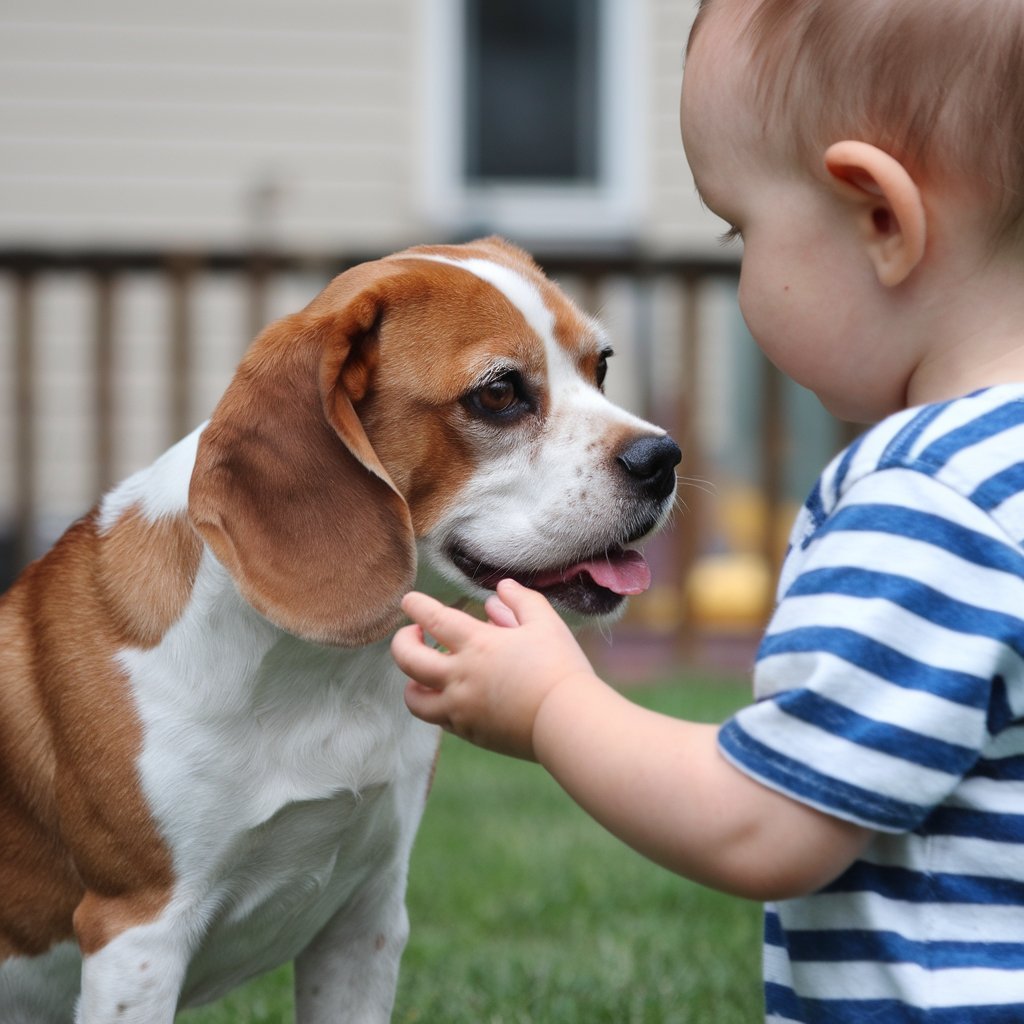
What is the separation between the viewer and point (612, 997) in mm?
3305

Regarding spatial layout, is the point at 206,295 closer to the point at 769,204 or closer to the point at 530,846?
the point at 530,846

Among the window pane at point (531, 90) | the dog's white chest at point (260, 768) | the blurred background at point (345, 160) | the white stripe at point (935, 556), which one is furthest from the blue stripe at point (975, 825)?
the window pane at point (531, 90)

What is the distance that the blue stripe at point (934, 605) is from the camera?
1535 mm

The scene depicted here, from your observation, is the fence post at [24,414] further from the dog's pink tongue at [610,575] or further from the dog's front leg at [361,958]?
the dog's pink tongue at [610,575]

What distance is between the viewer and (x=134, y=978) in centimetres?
237

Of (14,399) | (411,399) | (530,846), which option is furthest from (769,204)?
(14,399)

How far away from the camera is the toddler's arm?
1563 mm

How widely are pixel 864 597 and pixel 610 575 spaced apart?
111cm

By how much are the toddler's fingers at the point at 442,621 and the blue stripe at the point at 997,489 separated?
22.7 inches

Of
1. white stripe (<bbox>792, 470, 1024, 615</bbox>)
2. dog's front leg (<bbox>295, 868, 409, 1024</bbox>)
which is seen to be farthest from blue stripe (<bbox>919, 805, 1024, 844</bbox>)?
dog's front leg (<bbox>295, 868, 409, 1024</bbox>)

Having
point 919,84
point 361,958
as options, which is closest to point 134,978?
point 361,958

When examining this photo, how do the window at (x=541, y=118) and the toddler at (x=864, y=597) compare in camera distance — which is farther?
the window at (x=541, y=118)

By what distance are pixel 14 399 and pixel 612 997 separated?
539cm

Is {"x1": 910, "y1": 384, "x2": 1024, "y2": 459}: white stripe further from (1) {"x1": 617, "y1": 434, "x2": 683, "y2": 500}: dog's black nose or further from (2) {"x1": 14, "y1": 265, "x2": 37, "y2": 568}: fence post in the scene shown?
(2) {"x1": 14, "y1": 265, "x2": 37, "y2": 568}: fence post
